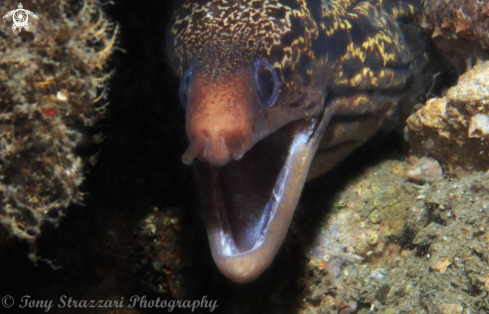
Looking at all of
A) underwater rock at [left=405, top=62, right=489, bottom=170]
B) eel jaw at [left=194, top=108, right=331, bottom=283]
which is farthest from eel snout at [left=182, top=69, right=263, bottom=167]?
underwater rock at [left=405, top=62, right=489, bottom=170]

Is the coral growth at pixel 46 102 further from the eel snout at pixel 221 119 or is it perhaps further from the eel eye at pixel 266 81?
the eel eye at pixel 266 81

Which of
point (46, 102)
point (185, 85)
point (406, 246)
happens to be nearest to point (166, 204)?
point (185, 85)

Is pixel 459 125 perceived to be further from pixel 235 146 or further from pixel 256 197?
pixel 235 146

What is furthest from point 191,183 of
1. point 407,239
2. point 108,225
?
point 407,239

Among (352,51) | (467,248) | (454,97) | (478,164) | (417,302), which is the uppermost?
(352,51)

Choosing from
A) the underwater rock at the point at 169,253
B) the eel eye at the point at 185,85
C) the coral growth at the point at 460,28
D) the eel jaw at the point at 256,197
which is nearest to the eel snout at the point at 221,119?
the eel eye at the point at 185,85

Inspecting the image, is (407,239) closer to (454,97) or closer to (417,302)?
(417,302)
